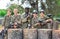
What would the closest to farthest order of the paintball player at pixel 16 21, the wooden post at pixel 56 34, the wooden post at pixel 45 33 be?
the wooden post at pixel 56 34, the wooden post at pixel 45 33, the paintball player at pixel 16 21

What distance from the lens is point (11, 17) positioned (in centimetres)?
923

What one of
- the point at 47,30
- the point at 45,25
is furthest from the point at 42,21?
the point at 47,30

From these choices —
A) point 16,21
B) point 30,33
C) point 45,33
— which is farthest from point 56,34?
point 16,21

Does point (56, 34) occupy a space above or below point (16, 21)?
below

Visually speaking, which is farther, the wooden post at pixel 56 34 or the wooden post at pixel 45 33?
the wooden post at pixel 45 33

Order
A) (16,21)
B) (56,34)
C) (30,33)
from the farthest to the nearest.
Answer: (16,21), (30,33), (56,34)

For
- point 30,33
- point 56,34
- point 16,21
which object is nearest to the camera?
point 56,34

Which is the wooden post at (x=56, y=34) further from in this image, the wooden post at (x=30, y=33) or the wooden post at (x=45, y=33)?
the wooden post at (x=30, y=33)

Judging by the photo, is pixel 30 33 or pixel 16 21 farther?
pixel 16 21

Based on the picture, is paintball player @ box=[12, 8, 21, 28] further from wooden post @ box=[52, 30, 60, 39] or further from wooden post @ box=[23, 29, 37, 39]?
wooden post @ box=[52, 30, 60, 39]

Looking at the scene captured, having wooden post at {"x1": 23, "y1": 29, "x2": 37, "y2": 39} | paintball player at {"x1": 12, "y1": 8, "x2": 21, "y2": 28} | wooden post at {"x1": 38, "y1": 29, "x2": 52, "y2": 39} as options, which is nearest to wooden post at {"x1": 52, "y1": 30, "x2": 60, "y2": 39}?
wooden post at {"x1": 38, "y1": 29, "x2": 52, "y2": 39}

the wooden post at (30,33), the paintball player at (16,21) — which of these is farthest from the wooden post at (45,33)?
the paintball player at (16,21)

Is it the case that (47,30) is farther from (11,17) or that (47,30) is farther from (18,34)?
(11,17)

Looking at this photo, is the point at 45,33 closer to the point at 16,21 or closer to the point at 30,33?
the point at 30,33
